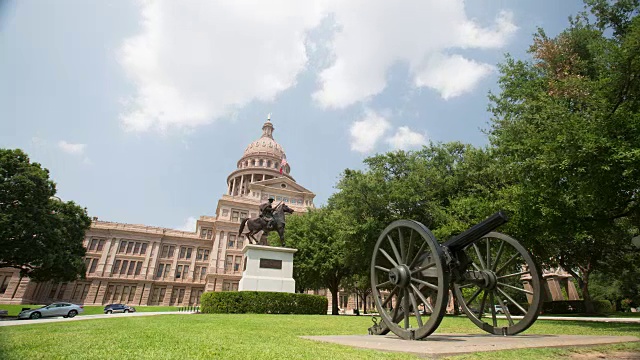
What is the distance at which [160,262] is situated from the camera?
6606cm

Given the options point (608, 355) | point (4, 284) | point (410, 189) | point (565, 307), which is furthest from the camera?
point (4, 284)

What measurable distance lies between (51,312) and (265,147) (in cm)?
7200

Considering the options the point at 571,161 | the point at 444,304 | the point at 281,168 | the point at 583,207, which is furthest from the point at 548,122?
the point at 281,168

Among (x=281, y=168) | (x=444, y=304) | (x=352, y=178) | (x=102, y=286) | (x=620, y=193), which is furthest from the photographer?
(x=281, y=168)

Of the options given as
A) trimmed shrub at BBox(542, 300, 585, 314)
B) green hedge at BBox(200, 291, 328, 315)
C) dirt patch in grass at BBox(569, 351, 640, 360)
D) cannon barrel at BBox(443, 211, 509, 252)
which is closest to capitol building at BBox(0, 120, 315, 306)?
trimmed shrub at BBox(542, 300, 585, 314)

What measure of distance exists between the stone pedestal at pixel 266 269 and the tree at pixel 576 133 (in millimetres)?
12177

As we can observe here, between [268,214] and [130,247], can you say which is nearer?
[268,214]

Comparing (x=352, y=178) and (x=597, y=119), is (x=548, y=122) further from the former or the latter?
(x=352, y=178)

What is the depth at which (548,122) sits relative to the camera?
1424 centimetres

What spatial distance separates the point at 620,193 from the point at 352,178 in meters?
15.8

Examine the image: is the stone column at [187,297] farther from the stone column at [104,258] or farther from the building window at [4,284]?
the building window at [4,284]

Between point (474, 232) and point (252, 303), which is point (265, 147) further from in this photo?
point (474, 232)

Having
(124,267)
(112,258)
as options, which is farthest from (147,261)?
(112,258)

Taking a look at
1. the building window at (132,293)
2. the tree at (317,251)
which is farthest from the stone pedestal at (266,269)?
the building window at (132,293)
